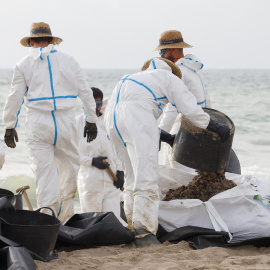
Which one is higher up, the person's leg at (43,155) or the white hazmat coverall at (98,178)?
the person's leg at (43,155)

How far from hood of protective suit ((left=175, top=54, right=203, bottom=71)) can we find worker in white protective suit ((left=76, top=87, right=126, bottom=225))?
0.97 meters

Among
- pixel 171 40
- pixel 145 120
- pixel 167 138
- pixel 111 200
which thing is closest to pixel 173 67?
pixel 145 120

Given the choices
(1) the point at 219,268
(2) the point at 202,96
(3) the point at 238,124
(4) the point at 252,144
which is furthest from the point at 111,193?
(3) the point at 238,124

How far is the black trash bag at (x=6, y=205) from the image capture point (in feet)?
14.2

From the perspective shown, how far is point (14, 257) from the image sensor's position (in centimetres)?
368

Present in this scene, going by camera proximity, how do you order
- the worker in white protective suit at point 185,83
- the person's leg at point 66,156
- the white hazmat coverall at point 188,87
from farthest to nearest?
the white hazmat coverall at point 188,87 < the worker in white protective suit at point 185,83 < the person's leg at point 66,156

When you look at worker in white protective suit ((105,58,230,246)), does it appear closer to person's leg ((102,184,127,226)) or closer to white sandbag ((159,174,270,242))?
white sandbag ((159,174,270,242))

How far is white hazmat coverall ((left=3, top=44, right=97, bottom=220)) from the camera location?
5.70 m

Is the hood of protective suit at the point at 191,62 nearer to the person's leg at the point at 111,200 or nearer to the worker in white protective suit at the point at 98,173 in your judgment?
the worker in white protective suit at the point at 98,173

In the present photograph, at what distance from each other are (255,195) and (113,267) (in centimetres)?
171

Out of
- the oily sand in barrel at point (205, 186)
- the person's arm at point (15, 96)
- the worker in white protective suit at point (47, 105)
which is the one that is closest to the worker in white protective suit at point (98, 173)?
the worker in white protective suit at point (47, 105)

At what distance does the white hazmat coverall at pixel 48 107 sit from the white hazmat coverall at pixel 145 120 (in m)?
0.80

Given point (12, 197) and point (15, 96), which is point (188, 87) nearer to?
point (15, 96)

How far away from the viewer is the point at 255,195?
5273 mm
